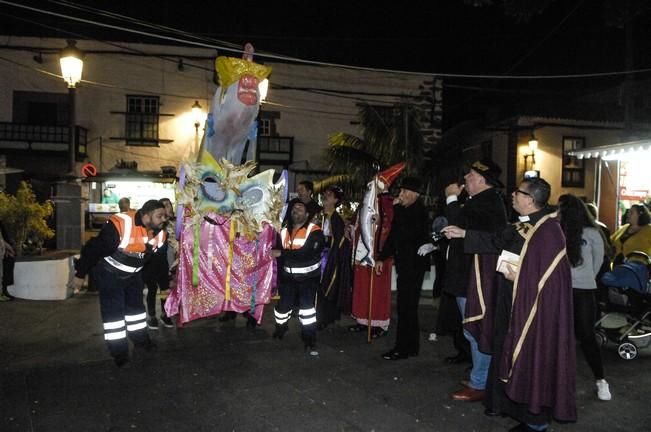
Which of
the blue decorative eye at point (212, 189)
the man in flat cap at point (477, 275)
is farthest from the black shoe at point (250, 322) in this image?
the man in flat cap at point (477, 275)

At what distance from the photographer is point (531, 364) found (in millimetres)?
3973

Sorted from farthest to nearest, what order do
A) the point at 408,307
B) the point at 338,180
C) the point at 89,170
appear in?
the point at 89,170 → the point at 338,180 → the point at 408,307

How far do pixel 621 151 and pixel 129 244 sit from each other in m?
8.04

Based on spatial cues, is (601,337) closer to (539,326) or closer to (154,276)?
(539,326)

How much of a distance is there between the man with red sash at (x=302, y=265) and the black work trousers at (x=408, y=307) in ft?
3.41

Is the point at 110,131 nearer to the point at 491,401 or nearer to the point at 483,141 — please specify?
the point at 483,141

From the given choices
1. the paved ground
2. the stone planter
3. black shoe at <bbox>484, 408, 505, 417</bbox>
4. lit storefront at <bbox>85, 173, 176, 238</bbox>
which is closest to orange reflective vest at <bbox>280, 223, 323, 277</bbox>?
the paved ground

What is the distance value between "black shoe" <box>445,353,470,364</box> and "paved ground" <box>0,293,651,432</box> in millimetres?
160

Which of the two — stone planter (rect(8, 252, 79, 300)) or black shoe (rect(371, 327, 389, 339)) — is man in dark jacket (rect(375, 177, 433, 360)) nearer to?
black shoe (rect(371, 327, 389, 339))

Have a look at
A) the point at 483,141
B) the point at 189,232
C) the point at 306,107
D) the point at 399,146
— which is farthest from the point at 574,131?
the point at 189,232

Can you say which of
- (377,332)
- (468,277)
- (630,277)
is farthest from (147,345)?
(630,277)

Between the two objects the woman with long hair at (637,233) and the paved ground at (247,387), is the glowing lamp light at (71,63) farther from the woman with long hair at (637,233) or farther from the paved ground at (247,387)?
the woman with long hair at (637,233)

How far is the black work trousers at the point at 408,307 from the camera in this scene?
605 centimetres

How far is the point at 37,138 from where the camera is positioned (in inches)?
749
